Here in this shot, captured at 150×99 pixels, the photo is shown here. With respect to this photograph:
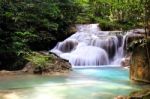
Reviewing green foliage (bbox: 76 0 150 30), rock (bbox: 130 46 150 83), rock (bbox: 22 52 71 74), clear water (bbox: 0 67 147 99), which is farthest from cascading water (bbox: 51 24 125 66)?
rock (bbox: 130 46 150 83)

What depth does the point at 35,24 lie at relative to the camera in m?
21.8

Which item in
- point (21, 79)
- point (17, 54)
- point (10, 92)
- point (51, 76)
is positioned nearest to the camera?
point (10, 92)

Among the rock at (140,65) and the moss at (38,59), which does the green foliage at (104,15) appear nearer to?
the moss at (38,59)

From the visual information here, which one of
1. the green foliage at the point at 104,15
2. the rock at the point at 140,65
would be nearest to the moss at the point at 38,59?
the rock at the point at 140,65

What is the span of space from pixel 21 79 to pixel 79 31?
486 inches

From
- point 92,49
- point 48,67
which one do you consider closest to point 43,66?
point 48,67

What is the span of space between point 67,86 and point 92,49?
10.3 m

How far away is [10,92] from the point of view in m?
11.3

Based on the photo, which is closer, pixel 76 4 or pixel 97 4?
pixel 76 4

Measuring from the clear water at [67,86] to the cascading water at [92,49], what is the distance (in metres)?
5.22

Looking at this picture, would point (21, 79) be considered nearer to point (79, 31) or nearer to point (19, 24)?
point (19, 24)

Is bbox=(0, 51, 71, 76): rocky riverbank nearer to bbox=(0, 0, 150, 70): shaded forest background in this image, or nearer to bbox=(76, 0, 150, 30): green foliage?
bbox=(0, 0, 150, 70): shaded forest background

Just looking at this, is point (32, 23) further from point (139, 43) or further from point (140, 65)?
point (140, 65)

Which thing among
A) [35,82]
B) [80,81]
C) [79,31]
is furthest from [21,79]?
[79,31]
